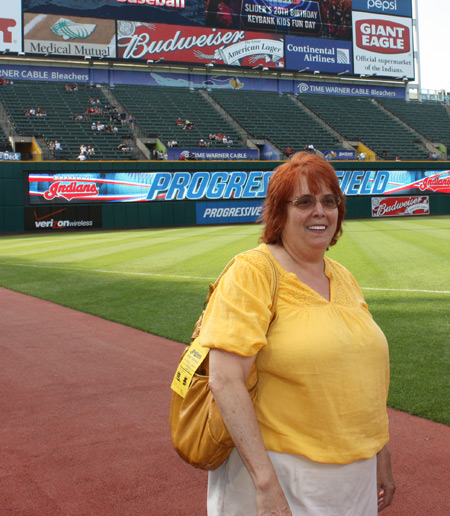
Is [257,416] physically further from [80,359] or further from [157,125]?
[157,125]

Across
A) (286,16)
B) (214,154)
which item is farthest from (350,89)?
(214,154)

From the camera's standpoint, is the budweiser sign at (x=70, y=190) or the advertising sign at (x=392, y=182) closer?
the budweiser sign at (x=70, y=190)

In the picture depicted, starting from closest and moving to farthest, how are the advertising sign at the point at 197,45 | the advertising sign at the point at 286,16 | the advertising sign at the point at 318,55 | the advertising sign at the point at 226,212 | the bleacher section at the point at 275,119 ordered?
the advertising sign at the point at 226,212 < the bleacher section at the point at 275,119 < the advertising sign at the point at 197,45 < the advertising sign at the point at 286,16 < the advertising sign at the point at 318,55

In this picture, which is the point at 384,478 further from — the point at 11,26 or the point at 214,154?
the point at 11,26

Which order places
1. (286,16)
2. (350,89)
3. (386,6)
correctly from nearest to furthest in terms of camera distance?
(286,16) → (386,6) → (350,89)

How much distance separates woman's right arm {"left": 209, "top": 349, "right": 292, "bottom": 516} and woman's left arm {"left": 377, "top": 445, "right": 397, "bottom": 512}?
65cm

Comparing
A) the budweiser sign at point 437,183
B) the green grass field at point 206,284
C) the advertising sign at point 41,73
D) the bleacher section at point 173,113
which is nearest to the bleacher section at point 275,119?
the bleacher section at point 173,113

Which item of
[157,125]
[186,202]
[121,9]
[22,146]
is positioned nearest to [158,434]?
[186,202]

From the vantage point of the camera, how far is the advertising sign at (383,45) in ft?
176

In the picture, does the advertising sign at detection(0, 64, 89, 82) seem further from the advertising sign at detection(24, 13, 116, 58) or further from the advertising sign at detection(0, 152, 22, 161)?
the advertising sign at detection(0, 152, 22, 161)

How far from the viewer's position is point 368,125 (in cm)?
5119

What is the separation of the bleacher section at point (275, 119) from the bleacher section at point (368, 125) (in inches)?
68.5

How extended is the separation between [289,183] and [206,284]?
10321 millimetres

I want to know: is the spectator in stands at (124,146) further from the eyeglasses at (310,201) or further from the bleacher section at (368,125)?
the eyeglasses at (310,201)
